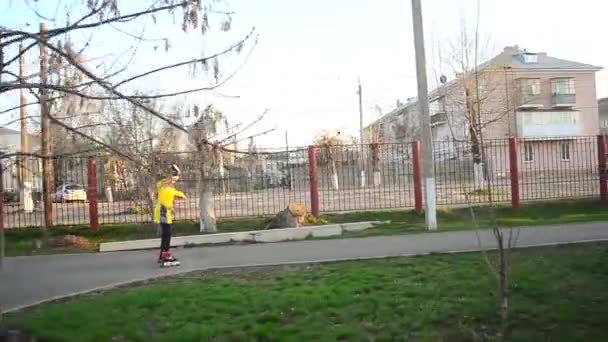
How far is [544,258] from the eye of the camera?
8.71 metres

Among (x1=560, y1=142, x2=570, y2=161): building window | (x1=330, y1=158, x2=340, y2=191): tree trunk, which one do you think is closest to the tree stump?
(x1=330, y1=158, x2=340, y2=191): tree trunk

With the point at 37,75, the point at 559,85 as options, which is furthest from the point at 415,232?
the point at 559,85

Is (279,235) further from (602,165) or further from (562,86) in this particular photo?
(562,86)

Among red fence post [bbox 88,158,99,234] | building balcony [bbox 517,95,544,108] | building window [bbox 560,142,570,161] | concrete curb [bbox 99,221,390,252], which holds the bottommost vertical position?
concrete curb [bbox 99,221,390,252]

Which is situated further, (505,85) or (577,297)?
(505,85)

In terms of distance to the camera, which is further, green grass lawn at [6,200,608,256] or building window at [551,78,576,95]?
building window at [551,78,576,95]

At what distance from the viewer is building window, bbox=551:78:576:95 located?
54.4 metres

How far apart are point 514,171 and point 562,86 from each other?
43.9m

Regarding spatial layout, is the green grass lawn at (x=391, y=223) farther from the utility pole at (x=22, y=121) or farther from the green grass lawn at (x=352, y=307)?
the utility pole at (x=22, y=121)

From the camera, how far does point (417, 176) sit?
1482 centimetres

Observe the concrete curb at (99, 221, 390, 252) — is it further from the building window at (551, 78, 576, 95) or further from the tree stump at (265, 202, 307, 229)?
the building window at (551, 78, 576, 95)

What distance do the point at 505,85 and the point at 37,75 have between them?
3657 cm

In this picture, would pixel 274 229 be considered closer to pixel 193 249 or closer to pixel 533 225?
pixel 193 249

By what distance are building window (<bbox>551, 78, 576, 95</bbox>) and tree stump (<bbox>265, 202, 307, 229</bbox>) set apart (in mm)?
46274
